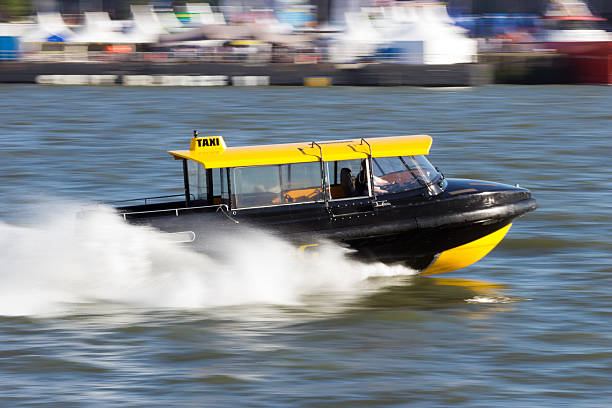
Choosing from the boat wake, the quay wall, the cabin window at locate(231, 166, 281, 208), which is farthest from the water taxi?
the quay wall

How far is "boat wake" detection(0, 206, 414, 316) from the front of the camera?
10.3 m

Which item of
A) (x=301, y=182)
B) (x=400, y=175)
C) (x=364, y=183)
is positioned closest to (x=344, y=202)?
(x=364, y=183)

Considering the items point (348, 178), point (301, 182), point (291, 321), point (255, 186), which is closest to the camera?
point (291, 321)

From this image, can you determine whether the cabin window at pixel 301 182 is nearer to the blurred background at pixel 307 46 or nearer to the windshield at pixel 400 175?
the windshield at pixel 400 175

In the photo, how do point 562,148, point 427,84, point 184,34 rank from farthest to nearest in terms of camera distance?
1. point 184,34
2. point 427,84
3. point 562,148

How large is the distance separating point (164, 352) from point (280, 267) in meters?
2.11

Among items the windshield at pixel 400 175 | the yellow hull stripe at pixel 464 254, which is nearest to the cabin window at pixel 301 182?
the windshield at pixel 400 175

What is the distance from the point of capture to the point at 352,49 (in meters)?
46.9

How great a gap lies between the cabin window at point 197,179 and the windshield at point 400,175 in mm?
1957

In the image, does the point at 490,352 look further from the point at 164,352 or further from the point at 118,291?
the point at 118,291

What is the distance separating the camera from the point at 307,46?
4969 cm

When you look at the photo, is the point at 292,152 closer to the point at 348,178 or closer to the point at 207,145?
the point at 348,178

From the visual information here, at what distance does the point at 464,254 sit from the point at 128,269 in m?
3.96

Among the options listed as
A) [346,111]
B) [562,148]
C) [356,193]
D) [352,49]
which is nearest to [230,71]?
[352,49]
